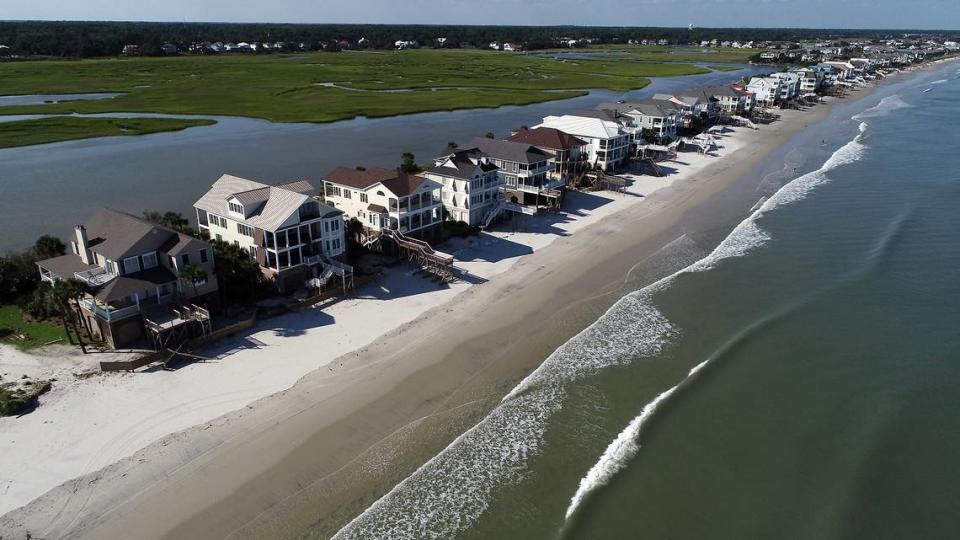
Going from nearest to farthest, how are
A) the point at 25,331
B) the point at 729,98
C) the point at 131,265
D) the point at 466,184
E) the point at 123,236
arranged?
1. the point at 131,265
2. the point at 25,331
3. the point at 123,236
4. the point at 466,184
5. the point at 729,98

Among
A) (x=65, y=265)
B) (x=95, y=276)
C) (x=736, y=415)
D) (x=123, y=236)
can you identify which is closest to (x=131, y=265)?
(x=95, y=276)

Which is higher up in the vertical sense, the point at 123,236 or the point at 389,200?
the point at 123,236

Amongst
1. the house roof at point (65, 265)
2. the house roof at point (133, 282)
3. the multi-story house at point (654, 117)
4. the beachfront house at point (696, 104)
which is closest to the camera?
the house roof at point (133, 282)

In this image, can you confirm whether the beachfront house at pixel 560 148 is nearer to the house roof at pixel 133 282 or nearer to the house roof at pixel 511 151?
the house roof at pixel 511 151

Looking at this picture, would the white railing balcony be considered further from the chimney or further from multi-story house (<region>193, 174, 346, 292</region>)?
multi-story house (<region>193, 174, 346, 292</region>)

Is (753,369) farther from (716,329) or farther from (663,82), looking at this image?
(663,82)

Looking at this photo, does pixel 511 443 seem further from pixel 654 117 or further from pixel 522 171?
pixel 654 117

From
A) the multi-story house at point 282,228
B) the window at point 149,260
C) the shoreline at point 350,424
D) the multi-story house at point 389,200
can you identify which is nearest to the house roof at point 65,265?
the window at point 149,260
